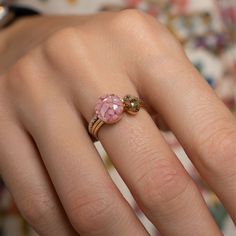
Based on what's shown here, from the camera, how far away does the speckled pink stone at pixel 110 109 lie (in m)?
0.55

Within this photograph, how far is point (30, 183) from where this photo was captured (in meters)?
0.61

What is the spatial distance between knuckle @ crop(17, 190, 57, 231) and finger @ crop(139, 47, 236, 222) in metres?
0.20

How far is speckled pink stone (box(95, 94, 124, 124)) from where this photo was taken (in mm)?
554

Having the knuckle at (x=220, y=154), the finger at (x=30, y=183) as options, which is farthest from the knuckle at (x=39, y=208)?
the knuckle at (x=220, y=154)

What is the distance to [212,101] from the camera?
579 millimetres

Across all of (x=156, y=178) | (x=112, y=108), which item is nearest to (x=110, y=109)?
(x=112, y=108)

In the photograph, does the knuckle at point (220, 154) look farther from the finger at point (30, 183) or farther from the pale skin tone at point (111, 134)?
the finger at point (30, 183)

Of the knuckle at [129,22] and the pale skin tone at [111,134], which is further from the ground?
the knuckle at [129,22]

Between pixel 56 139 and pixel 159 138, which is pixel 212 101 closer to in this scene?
pixel 159 138

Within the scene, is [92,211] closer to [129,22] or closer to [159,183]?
[159,183]

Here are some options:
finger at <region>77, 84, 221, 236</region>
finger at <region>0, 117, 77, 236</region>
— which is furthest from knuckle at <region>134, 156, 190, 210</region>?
finger at <region>0, 117, 77, 236</region>

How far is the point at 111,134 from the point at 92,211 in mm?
101

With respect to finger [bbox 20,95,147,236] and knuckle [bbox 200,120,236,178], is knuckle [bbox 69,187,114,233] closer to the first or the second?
finger [bbox 20,95,147,236]

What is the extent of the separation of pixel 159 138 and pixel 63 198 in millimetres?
150
